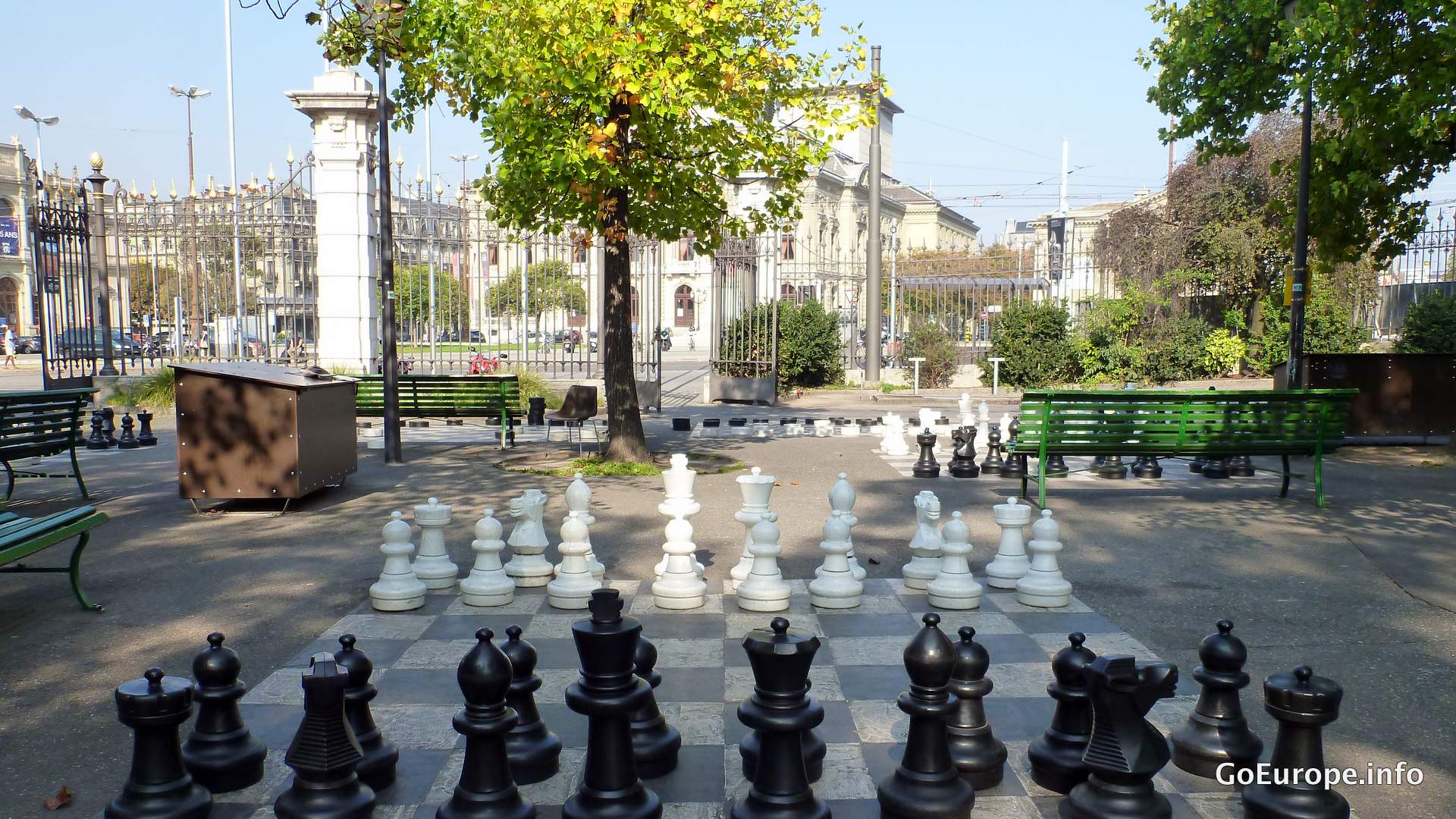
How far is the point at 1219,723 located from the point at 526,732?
8.18 feet

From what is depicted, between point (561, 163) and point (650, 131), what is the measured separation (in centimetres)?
110

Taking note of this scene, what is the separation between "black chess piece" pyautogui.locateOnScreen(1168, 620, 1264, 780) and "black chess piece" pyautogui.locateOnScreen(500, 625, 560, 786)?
2.28 m

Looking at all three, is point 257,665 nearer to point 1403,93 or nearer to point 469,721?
point 469,721

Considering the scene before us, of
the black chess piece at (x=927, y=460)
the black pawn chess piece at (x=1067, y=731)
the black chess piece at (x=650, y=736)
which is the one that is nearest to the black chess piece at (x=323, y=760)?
the black chess piece at (x=650, y=736)

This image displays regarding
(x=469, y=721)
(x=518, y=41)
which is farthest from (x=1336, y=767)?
(x=518, y=41)

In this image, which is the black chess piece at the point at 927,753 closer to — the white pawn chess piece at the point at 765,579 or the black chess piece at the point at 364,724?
the black chess piece at the point at 364,724

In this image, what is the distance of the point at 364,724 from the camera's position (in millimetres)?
3871

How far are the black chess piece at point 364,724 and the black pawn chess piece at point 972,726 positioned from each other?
1980mm

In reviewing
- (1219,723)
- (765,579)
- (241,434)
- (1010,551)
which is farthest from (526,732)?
(241,434)

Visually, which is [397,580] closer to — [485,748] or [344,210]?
[485,748]

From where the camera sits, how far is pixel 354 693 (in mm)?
3807

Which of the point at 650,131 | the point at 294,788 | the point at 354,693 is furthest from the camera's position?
the point at 650,131

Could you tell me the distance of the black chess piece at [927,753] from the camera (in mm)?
3428

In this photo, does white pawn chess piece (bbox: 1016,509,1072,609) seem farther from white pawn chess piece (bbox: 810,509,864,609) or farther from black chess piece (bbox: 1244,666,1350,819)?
black chess piece (bbox: 1244,666,1350,819)
